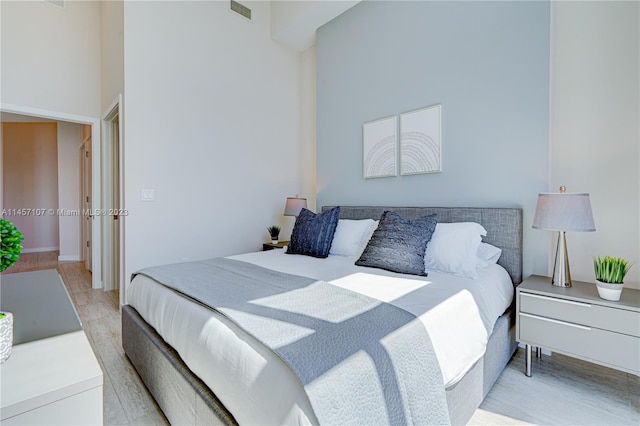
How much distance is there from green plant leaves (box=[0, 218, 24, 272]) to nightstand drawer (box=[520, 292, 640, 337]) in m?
2.48

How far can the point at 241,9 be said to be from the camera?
3.62m

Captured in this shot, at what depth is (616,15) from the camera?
193cm

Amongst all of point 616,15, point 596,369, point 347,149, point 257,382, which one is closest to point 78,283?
point 347,149

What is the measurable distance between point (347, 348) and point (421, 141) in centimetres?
226

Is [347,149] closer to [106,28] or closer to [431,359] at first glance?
[431,359]

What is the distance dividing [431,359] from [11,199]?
8626 mm

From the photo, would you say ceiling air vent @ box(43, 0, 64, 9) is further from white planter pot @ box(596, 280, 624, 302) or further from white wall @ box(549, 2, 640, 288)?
white planter pot @ box(596, 280, 624, 302)

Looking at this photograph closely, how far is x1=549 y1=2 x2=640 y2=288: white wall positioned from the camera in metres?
1.89

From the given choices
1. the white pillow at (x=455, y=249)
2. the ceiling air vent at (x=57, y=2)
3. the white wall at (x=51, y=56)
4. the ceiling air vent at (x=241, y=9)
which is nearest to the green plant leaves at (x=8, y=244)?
the white pillow at (x=455, y=249)

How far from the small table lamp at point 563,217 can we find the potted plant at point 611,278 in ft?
0.66

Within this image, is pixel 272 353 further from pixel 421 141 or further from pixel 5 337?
pixel 421 141

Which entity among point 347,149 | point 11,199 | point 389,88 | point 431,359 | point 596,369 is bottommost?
point 596,369

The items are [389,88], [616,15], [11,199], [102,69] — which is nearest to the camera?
[616,15]

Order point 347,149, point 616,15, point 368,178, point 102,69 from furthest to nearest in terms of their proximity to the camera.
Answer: point 102,69
point 347,149
point 368,178
point 616,15
